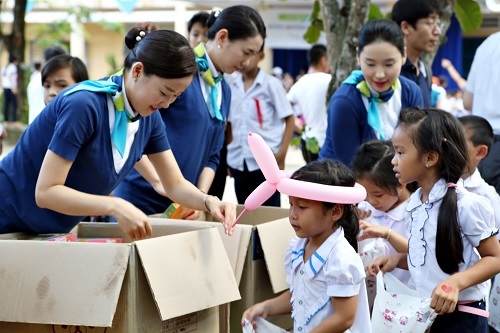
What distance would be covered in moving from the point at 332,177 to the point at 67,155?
86 centimetres

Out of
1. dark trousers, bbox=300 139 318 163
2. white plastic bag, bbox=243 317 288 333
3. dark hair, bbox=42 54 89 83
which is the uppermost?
dark hair, bbox=42 54 89 83

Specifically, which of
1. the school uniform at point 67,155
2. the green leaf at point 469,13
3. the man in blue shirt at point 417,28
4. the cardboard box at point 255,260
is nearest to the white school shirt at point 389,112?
the man in blue shirt at point 417,28

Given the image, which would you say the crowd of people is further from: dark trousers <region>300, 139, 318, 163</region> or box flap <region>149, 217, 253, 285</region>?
dark trousers <region>300, 139, 318, 163</region>

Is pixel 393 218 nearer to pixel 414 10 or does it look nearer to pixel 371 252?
pixel 371 252

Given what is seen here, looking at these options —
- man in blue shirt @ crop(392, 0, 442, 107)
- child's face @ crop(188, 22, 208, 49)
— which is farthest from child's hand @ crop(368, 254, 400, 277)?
child's face @ crop(188, 22, 208, 49)

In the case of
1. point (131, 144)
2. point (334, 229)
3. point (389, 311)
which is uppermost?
point (131, 144)

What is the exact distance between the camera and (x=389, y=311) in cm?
277

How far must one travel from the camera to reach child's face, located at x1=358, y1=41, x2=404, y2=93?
12.2 feet

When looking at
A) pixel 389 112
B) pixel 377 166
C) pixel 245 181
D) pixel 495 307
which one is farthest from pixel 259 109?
pixel 495 307

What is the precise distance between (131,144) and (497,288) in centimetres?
177

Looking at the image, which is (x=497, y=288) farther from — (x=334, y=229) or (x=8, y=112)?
(x=8, y=112)

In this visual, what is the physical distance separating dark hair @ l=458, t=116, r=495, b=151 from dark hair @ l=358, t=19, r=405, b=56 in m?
→ 0.45

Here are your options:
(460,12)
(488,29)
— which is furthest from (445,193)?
(488,29)

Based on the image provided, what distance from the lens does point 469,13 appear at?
249 inches
